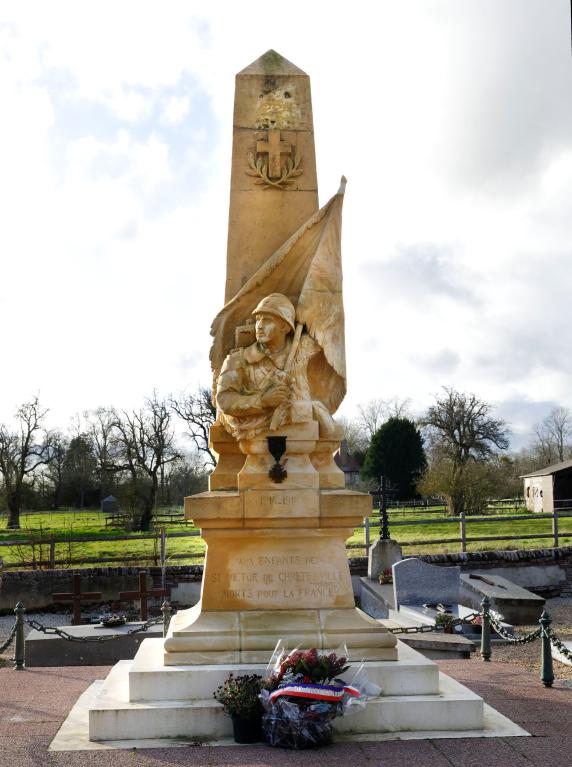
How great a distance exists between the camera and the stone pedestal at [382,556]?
1725cm

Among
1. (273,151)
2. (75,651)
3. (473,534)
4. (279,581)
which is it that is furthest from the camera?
(473,534)

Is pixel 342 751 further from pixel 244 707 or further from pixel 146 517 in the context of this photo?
pixel 146 517

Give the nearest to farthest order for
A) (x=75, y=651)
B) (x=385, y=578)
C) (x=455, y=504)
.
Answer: (x=75, y=651), (x=385, y=578), (x=455, y=504)

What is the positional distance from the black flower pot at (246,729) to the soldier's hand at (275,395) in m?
2.74

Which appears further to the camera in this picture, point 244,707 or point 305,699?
point 244,707

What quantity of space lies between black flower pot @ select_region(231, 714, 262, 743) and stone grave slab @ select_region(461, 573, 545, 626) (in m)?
9.48

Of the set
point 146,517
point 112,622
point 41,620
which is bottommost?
point 41,620

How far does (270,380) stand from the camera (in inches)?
292

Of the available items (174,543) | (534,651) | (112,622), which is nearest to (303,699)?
(112,622)

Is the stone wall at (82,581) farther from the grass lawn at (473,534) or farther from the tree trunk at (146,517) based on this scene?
the tree trunk at (146,517)

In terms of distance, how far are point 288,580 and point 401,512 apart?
33297mm

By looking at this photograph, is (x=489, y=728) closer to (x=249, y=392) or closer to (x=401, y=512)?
(x=249, y=392)

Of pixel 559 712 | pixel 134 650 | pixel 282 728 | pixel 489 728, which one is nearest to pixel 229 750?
pixel 282 728

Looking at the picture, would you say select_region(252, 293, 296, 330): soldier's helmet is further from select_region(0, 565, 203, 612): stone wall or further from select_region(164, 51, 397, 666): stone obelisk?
select_region(0, 565, 203, 612): stone wall
